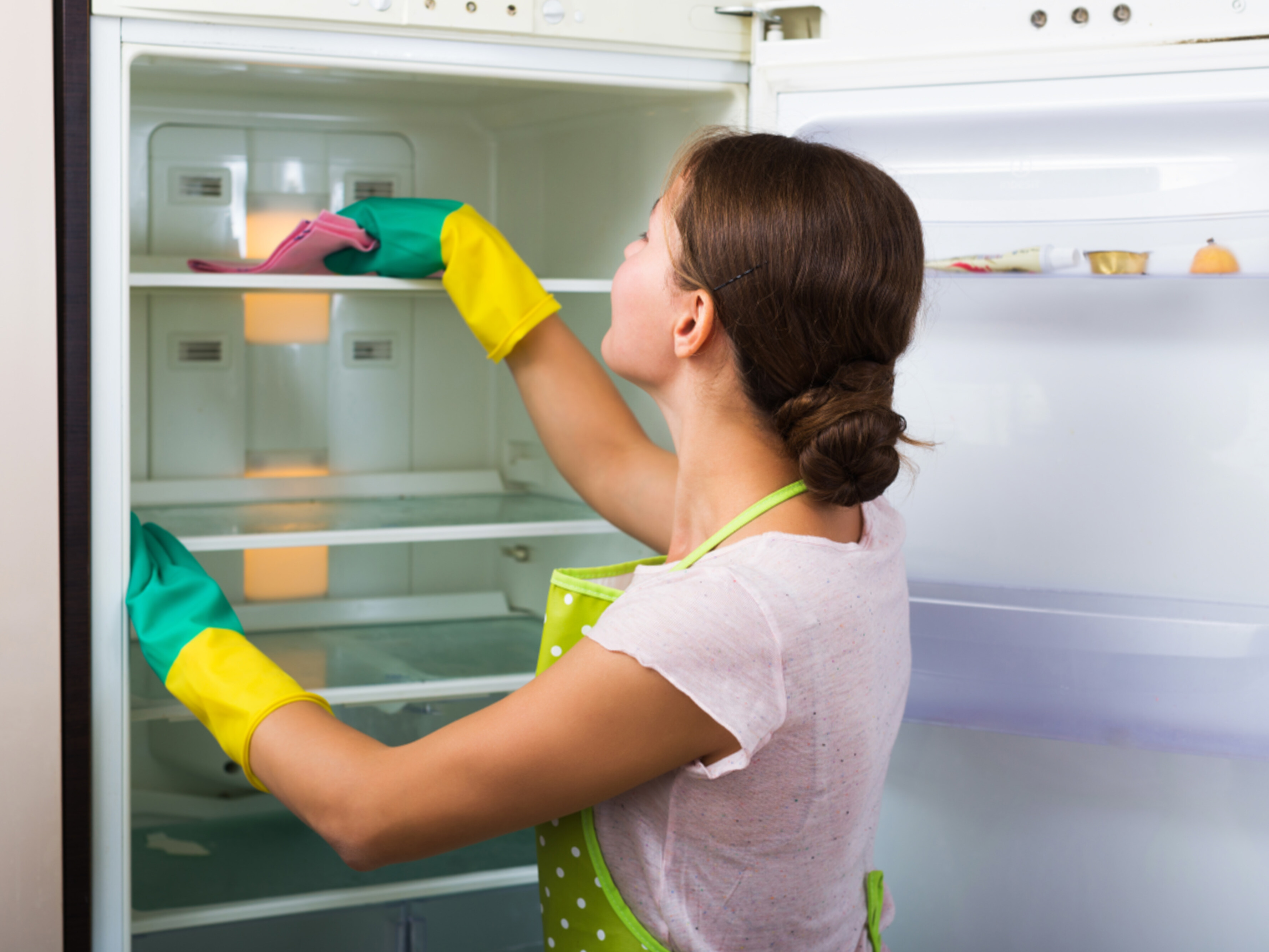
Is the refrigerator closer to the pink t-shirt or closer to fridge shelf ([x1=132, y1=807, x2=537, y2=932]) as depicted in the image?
fridge shelf ([x1=132, y1=807, x2=537, y2=932])

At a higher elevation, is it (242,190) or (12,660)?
(242,190)

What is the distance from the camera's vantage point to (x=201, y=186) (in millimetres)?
1687

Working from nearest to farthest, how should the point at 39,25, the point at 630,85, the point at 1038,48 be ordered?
the point at 39,25, the point at 1038,48, the point at 630,85

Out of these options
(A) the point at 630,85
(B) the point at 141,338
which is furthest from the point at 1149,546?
(B) the point at 141,338

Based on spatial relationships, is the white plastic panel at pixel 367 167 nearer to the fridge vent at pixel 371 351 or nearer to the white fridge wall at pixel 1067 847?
the fridge vent at pixel 371 351

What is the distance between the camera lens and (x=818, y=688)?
85 cm

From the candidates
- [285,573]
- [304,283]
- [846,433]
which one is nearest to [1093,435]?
[846,433]

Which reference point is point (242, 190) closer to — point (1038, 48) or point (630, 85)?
point (630, 85)

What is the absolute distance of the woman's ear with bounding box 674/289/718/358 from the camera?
2.92ft

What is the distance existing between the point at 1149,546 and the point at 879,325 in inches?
23.8

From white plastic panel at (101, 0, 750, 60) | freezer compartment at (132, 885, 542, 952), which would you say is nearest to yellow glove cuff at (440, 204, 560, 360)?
white plastic panel at (101, 0, 750, 60)

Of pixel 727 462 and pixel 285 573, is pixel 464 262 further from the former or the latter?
pixel 285 573

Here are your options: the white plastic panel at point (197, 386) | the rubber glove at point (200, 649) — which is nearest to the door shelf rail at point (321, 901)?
the rubber glove at point (200, 649)

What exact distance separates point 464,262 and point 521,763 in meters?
0.69
